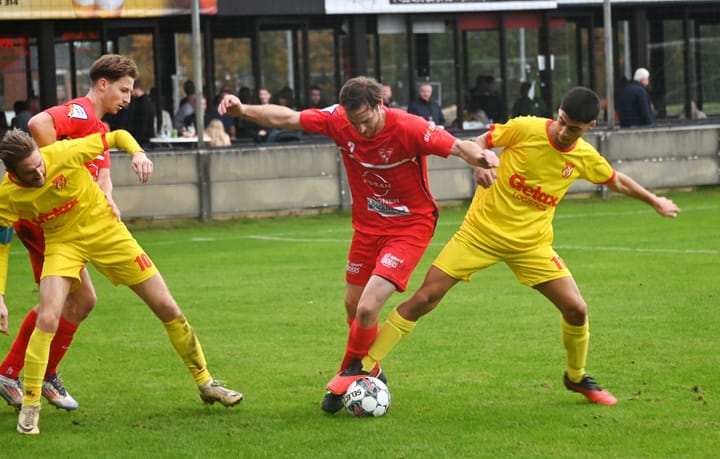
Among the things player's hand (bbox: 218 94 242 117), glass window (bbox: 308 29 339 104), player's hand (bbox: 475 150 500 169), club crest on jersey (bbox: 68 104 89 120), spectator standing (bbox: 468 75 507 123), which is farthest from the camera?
spectator standing (bbox: 468 75 507 123)

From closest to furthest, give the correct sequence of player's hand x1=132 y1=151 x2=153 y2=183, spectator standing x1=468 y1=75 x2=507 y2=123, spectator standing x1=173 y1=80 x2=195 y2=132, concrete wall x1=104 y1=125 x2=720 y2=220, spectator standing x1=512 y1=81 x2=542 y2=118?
player's hand x1=132 y1=151 x2=153 y2=183 < concrete wall x1=104 y1=125 x2=720 y2=220 < spectator standing x1=173 y1=80 x2=195 y2=132 < spectator standing x1=512 y1=81 x2=542 y2=118 < spectator standing x1=468 y1=75 x2=507 y2=123

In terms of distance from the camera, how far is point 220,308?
1205cm

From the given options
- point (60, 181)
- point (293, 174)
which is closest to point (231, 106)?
point (60, 181)

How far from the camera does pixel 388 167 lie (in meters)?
7.60

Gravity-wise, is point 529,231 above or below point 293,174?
below

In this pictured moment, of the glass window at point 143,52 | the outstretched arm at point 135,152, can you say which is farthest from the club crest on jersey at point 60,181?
the glass window at point 143,52

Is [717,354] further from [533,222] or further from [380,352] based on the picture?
[380,352]

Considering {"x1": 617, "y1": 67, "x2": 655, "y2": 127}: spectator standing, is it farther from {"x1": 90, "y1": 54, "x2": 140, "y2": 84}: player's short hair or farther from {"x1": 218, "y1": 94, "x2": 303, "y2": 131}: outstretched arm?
{"x1": 90, "y1": 54, "x2": 140, "y2": 84}: player's short hair

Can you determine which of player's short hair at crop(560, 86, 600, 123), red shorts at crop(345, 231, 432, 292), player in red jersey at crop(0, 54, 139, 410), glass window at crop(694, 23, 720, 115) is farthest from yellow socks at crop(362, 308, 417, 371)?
glass window at crop(694, 23, 720, 115)

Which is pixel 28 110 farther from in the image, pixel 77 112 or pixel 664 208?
pixel 664 208

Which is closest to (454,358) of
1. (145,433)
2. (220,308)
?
(145,433)

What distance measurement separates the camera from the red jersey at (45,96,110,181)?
789 cm

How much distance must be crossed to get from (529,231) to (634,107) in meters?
15.3

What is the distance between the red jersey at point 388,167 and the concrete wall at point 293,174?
39.0ft
